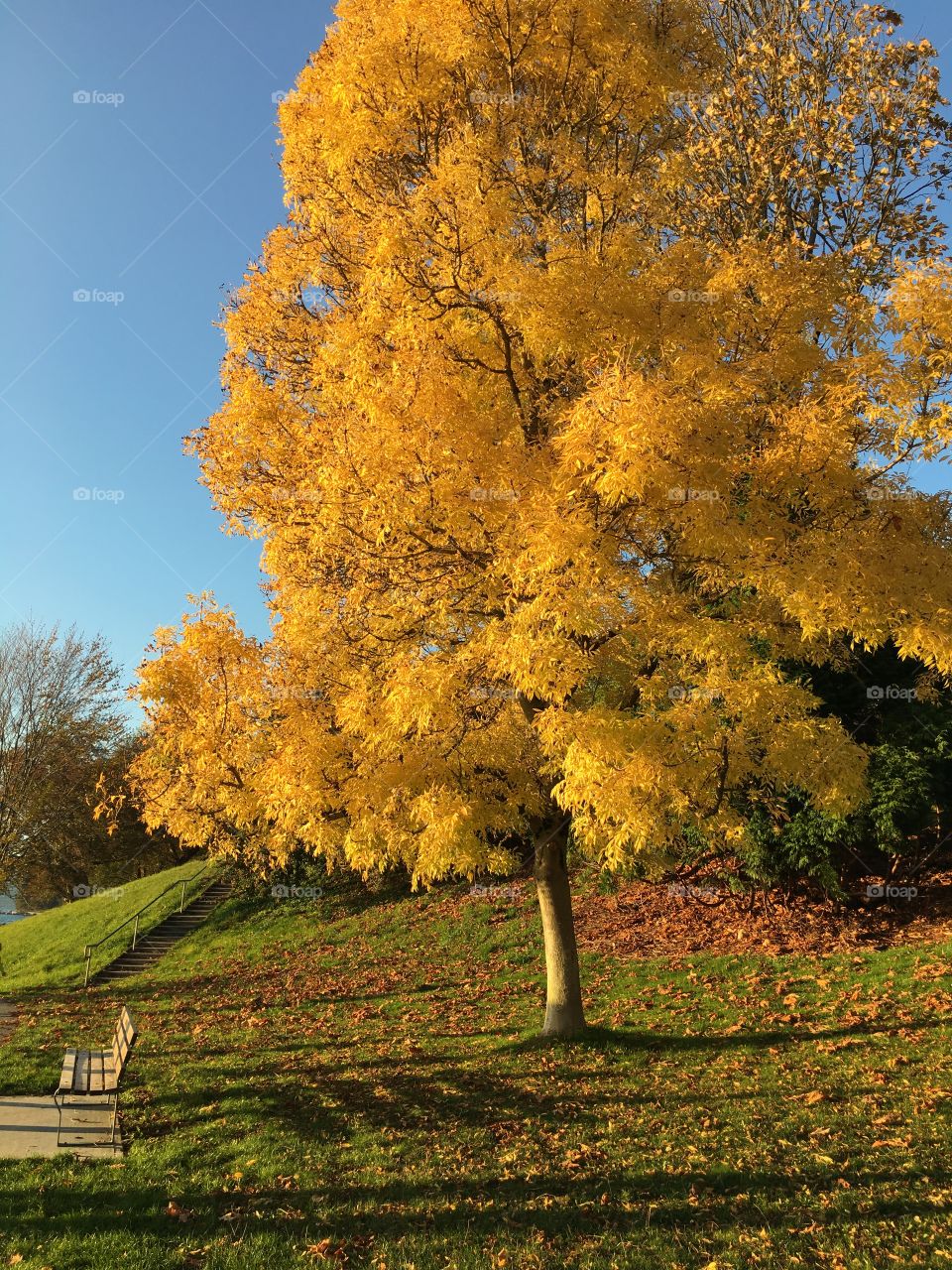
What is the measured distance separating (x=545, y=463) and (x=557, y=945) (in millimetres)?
5866

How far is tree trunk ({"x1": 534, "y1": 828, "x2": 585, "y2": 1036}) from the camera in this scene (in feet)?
30.8

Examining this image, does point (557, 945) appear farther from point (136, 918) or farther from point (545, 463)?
point (136, 918)

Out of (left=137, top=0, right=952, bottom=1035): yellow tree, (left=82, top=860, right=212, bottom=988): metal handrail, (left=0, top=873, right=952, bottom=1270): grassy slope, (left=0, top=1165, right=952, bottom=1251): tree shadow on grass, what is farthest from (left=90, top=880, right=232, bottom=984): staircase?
(left=0, top=1165, right=952, bottom=1251): tree shadow on grass

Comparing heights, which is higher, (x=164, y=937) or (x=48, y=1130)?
(x=48, y=1130)

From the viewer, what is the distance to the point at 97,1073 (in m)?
7.85

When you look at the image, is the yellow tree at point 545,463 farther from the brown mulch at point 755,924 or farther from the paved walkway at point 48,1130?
the brown mulch at point 755,924

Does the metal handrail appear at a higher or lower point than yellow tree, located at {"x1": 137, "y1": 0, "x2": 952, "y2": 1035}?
lower

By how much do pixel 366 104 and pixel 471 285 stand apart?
3056 mm

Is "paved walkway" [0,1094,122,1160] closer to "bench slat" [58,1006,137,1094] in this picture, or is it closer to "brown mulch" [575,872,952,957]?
"bench slat" [58,1006,137,1094]

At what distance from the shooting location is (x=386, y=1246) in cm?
478

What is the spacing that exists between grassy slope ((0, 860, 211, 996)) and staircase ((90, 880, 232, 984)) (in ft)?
1.38

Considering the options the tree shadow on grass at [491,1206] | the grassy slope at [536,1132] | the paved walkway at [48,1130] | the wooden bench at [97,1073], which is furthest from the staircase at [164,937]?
the tree shadow on grass at [491,1206]

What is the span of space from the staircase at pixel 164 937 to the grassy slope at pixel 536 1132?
7488 mm

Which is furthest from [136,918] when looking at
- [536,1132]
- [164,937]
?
[536,1132]
